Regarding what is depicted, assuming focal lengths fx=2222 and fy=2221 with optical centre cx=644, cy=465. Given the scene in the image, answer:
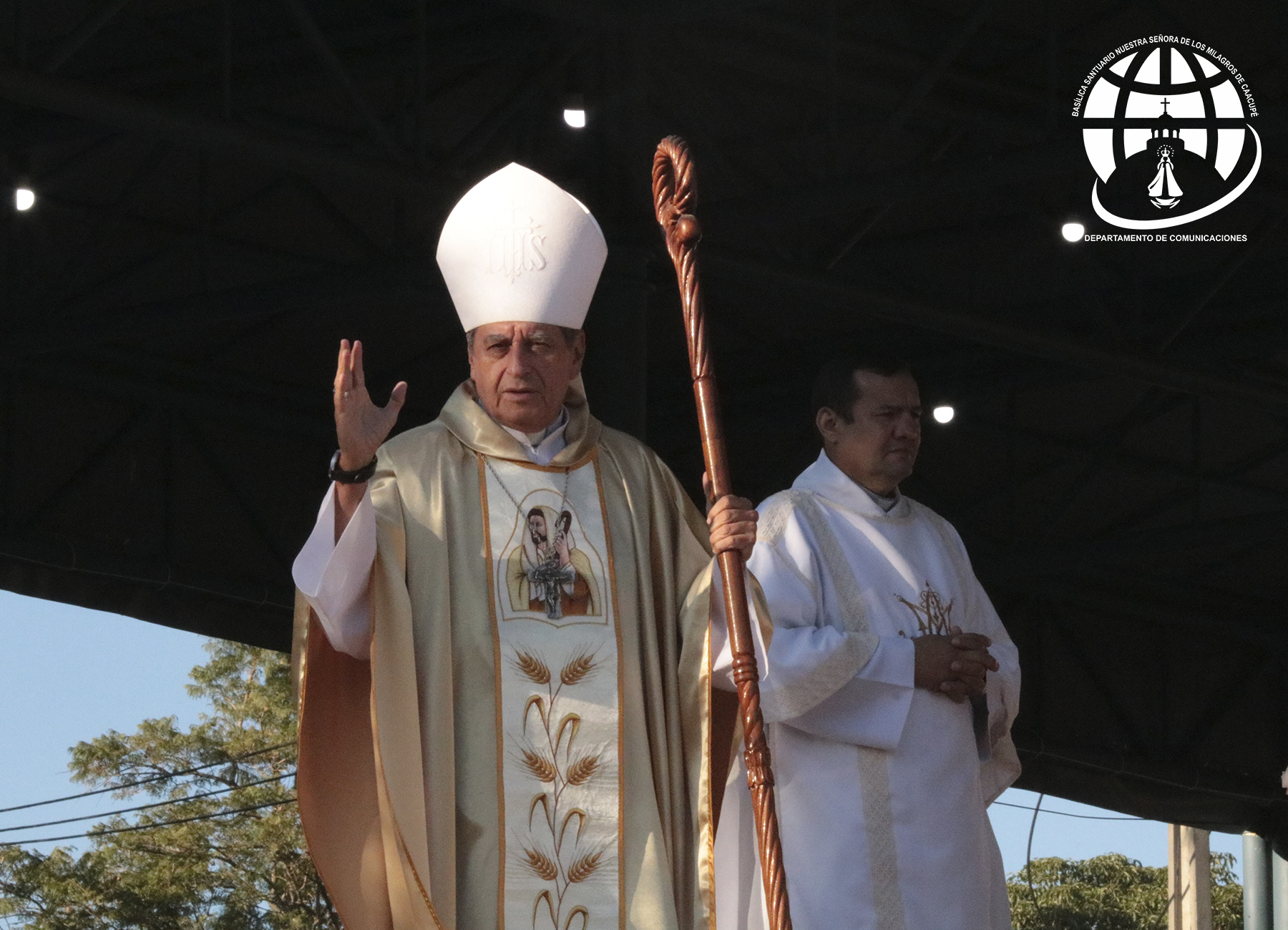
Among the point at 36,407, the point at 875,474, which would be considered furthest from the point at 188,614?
the point at 875,474

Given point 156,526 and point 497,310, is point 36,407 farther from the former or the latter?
point 497,310

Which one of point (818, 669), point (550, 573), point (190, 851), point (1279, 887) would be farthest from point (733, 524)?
point (190, 851)

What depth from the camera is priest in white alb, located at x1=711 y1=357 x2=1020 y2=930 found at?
4910 millimetres

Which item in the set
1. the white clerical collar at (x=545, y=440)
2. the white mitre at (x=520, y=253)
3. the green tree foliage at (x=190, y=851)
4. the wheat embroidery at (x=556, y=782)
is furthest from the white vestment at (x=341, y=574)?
the green tree foliage at (x=190, y=851)

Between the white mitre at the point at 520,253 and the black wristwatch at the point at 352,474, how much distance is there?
1.65 feet

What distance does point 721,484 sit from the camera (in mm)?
3895

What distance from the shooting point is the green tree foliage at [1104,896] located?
2108 cm

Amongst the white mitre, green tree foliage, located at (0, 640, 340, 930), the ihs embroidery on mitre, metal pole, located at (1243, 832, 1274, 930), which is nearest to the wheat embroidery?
the white mitre

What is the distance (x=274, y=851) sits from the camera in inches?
733

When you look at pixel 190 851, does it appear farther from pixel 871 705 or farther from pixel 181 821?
pixel 871 705

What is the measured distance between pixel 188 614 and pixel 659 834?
6.78 m

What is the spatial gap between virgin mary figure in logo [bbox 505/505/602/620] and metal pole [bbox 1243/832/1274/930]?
32.3 ft

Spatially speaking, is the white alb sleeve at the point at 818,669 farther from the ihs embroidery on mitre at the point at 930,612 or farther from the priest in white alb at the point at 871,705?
the ihs embroidery on mitre at the point at 930,612

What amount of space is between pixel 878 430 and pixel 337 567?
1.89 metres
